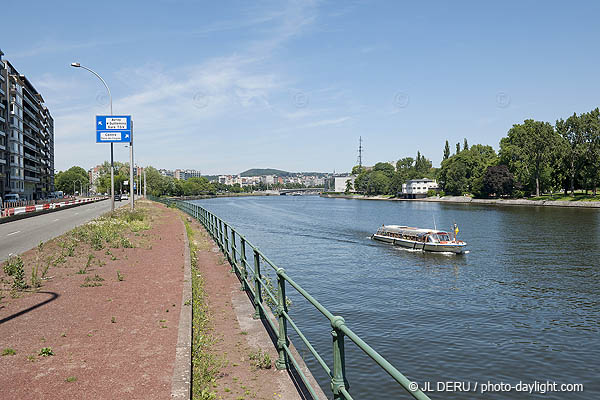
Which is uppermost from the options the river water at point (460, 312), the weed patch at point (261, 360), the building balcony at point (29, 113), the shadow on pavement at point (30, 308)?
the building balcony at point (29, 113)

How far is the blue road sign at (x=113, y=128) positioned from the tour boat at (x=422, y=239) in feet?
75.8

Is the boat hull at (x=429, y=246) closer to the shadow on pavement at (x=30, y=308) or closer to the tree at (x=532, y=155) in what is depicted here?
the shadow on pavement at (x=30, y=308)

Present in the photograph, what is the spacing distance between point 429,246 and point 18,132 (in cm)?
8556

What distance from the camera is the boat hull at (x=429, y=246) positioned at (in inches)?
1346

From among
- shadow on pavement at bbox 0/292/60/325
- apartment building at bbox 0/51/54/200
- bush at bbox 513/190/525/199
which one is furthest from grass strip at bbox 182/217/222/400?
bush at bbox 513/190/525/199

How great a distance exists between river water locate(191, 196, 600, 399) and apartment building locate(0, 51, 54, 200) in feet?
218

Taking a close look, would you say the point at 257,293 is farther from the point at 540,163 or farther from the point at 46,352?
the point at 540,163

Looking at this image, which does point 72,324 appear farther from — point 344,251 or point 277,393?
point 344,251

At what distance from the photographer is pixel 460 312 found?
56.4ft

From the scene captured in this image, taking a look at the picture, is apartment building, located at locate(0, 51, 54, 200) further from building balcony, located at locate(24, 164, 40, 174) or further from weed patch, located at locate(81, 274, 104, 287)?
weed patch, located at locate(81, 274, 104, 287)

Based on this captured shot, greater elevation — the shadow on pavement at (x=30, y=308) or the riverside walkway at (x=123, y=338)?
the shadow on pavement at (x=30, y=308)

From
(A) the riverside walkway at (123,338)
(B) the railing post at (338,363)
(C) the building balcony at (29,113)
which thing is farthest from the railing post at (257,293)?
(C) the building balcony at (29,113)

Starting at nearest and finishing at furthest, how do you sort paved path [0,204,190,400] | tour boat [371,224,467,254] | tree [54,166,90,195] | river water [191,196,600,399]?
paved path [0,204,190,400] < river water [191,196,600,399] < tour boat [371,224,467,254] < tree [54,166,90,195]

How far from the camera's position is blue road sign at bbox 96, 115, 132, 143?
33406 millimetres
